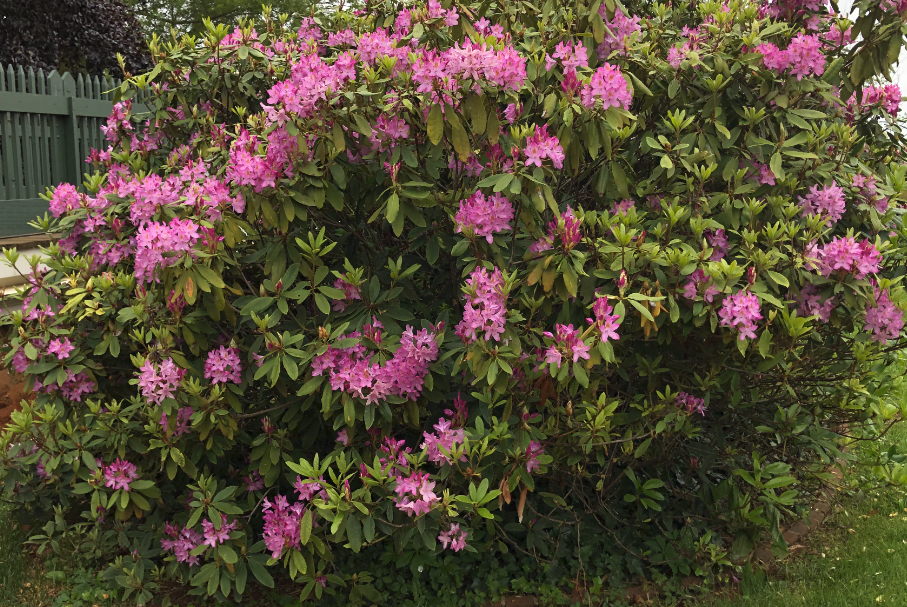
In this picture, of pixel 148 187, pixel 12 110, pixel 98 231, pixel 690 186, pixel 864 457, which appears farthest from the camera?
pixel 12 110

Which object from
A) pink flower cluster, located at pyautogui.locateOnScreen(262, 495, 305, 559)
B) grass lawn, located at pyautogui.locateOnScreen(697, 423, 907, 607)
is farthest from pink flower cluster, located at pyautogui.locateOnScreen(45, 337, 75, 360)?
grass lawn, located at pyautogui.locateOnScreen(697, 423, 907, 607)

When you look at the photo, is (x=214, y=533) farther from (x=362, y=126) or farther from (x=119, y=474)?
(x=362, y=126)

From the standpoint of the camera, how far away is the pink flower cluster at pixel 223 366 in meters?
2.92

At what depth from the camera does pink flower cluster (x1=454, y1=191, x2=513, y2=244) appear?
8.48 feet

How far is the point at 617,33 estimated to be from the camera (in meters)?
3.18

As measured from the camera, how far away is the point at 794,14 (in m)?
3.31

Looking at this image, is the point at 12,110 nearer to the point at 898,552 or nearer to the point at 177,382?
the point at 177,382

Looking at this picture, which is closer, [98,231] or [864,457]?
[98,231]

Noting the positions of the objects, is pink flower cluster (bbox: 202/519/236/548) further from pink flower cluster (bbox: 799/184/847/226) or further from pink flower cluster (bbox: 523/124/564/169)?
pink flower cluster (bbox: 799/184/847/226)

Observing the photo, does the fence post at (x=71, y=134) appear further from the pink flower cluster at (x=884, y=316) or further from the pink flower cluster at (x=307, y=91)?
the pink flower cluster at (x=884, y=316)

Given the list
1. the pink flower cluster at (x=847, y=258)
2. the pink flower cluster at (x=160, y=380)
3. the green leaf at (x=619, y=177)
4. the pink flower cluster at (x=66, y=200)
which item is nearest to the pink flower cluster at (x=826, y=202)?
the pink flower cluster at (x=847, y=258)

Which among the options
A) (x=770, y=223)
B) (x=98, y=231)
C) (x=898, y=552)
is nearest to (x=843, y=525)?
(x=898, y=552)

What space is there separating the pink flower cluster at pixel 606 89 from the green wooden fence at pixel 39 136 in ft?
15.0

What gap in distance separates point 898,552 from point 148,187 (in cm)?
358
